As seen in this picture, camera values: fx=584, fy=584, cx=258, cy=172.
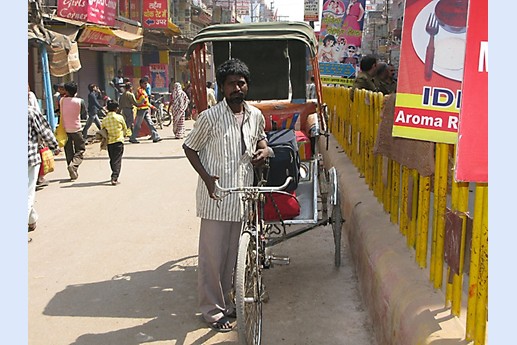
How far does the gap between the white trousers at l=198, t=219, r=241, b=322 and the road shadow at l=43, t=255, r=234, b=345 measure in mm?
172

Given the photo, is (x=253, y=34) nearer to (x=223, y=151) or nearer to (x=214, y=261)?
(x=223, y=151)

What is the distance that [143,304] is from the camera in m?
4.73

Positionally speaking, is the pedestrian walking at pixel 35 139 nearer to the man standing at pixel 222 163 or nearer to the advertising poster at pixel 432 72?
the man standing at pixel 222 163

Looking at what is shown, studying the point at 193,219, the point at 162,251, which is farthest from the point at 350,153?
the point at 162,251

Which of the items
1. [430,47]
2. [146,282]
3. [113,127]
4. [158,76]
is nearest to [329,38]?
[113,127]

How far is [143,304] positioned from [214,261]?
91cm

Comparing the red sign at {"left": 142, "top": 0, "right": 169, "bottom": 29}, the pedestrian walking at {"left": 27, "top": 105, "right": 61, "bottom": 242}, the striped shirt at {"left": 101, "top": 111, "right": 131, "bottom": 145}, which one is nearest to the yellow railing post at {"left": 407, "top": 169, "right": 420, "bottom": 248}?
the pedestrian walking at {"left": 27, "top": 105, "right": 61, "bottom": 242}

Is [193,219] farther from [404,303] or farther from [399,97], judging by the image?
[399,97]

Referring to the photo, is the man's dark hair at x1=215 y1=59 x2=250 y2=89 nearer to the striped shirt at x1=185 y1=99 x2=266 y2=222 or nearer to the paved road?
the striped shirt at x1=185 y1=99 x2=266 y2=222

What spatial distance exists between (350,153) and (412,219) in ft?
14.8

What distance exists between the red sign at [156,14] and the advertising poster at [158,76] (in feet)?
19.8

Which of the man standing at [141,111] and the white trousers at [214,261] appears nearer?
the white trousers at [214,261]

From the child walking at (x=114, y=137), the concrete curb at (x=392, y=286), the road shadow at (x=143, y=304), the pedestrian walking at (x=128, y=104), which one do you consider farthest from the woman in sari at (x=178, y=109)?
the road shadow at (x=143, y=304)

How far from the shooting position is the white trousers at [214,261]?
4191 mm
